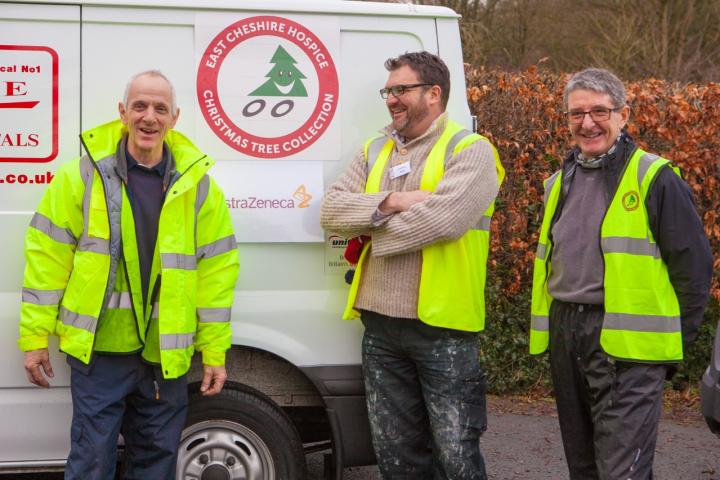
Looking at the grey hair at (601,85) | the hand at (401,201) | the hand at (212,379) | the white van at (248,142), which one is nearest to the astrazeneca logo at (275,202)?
the white van at (248,142)

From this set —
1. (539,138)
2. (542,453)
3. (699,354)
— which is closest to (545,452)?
(542,453)

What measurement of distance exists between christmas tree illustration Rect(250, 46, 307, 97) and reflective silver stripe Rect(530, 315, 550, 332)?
1.37 meters

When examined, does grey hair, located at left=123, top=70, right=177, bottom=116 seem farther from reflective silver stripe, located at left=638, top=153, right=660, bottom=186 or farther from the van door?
A: reflective silver stripe, located at left=638, top=153, right=660, bottom=186

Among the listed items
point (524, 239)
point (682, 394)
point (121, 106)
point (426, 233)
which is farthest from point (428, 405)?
point (682, 394)

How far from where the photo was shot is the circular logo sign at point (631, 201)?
3.07 metres

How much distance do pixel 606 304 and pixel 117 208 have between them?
1.87m

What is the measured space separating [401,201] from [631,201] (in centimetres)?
87

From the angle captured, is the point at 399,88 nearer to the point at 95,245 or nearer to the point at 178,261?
the point at 178,261

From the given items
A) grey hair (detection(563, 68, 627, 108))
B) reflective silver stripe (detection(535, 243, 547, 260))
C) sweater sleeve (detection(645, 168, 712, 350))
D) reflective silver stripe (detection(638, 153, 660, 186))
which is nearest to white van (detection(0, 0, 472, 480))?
grey hair (detection(563, 68, 627, 108))

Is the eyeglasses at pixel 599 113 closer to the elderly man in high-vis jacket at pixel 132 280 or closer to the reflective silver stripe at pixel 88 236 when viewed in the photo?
the elderly man in high-vis jacket at pixel 132 280

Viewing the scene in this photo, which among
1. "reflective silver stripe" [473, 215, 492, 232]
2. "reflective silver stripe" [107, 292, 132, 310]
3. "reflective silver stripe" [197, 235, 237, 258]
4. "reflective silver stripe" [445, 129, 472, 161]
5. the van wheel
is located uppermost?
"reflective silver stripe" [445, 129, 472, 161]

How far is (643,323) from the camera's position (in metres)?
3.03

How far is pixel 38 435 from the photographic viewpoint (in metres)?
3.30

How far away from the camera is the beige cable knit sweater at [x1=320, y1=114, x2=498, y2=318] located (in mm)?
3086
